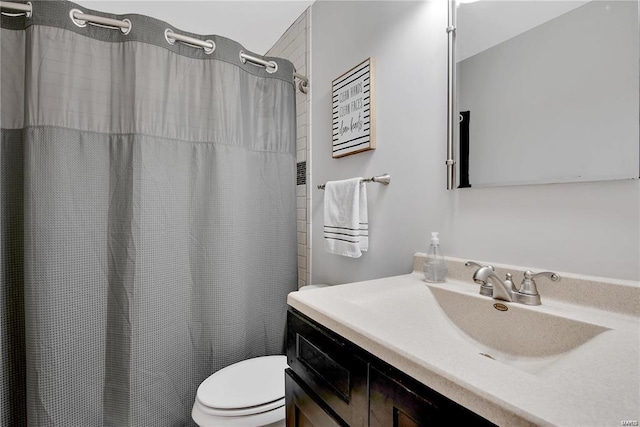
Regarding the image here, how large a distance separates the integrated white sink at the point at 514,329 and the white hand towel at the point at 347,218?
43cm

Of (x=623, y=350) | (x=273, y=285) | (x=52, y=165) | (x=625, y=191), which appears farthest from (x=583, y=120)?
(x=52, y=165)

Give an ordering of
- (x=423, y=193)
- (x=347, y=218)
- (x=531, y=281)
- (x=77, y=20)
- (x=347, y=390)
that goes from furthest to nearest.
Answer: (x=347, y=218) < (x=77, y=20) < (x=423, y=193) < (x=531, y=281) < (x=347, y=390)

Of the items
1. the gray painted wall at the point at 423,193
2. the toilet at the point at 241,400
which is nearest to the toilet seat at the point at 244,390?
the toilet at the point at 241,400

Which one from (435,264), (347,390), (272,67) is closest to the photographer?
(347,390)

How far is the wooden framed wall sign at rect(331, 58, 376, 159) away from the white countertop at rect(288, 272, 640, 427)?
2.61 ft

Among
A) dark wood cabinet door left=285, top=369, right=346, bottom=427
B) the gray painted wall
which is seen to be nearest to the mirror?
the gray painted wall

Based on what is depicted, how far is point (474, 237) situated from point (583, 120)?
390 mm

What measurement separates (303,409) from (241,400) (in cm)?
39

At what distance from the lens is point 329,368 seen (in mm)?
690

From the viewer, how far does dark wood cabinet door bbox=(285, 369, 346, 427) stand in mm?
703

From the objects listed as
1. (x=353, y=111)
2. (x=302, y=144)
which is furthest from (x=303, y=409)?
(x=302, y=144)

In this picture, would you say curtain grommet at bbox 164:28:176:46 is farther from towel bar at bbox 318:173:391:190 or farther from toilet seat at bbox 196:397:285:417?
toilet seat at bbox 196:397:285:417

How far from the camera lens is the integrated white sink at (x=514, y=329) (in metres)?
0.63

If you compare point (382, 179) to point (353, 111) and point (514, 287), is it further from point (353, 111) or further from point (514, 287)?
point (514, 287)
